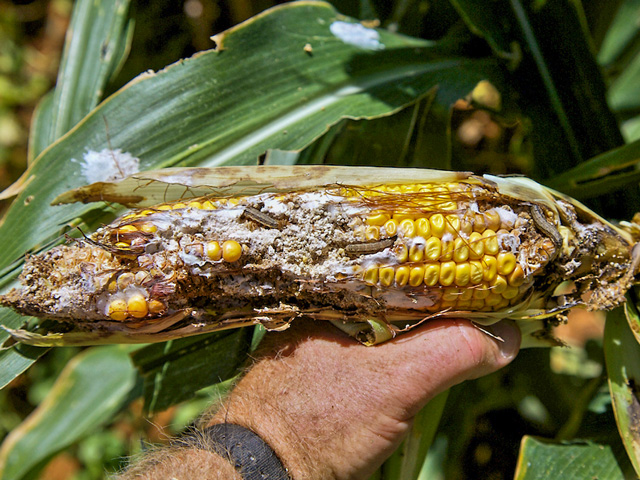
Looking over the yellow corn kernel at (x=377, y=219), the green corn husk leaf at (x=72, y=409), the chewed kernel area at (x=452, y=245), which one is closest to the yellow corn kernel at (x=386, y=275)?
the chewed kernel area at (x=452, y=245)

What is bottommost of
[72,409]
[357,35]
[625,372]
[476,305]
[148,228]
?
[72,409]

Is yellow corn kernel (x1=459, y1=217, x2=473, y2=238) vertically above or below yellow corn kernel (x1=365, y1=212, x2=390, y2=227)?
below

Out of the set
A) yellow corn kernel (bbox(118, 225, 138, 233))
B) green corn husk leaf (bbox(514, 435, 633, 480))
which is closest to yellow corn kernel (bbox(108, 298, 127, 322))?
yellow corn kernel (bbox(118, 225, 138, 233))

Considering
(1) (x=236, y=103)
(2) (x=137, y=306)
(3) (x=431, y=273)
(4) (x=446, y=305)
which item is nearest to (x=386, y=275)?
(3) (x=431, y=273)

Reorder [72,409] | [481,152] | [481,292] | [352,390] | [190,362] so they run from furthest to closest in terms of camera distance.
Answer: [481,152] < [72,409] < [190,362] < [352,390] < [481,292]

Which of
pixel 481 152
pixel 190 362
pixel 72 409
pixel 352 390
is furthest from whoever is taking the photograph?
pixel 481 152

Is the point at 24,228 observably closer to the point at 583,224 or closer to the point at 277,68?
the point at 277,68

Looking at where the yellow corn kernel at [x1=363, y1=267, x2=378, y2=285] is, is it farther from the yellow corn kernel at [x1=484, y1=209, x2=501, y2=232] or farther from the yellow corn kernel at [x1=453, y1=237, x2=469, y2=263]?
the yellow corn kernel at [x1=484, y1=209, x2=501, y2=232]

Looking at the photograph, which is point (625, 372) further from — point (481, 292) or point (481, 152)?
point (481, 152)
